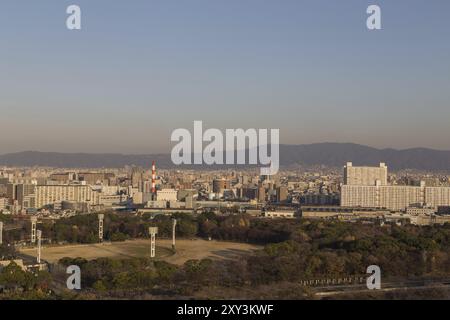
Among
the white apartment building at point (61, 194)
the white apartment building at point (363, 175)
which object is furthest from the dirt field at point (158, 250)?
the white apartment building at point (363, 175)

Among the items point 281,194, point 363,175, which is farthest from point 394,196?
point 281,194

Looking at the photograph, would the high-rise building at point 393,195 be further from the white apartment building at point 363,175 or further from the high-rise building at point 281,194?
the high-rise building at point 281,194

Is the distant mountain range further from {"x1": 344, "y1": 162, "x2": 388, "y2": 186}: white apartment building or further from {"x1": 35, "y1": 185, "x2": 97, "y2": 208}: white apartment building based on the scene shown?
{"x1": 35, "y1": 185, "x2": 97, "y2": 208}: white apartment building

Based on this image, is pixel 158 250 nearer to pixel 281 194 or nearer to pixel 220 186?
pixel 281 194
